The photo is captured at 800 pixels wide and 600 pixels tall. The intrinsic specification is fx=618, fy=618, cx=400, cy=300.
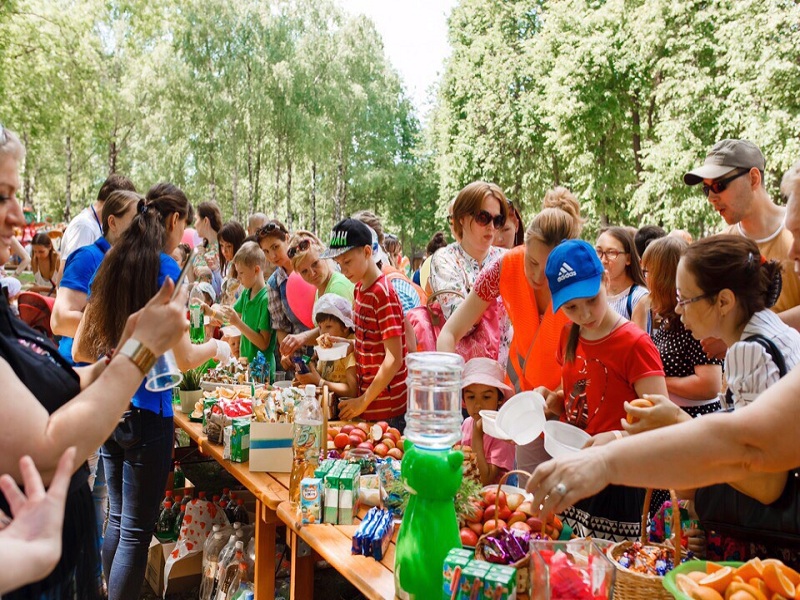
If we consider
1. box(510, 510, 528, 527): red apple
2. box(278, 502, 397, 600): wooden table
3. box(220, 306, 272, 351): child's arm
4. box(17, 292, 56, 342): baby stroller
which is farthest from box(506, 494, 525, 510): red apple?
box(17, 292, 56, 342): baby stroller

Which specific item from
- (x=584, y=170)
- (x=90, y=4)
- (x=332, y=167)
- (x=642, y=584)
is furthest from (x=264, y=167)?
(x=642, y=584)

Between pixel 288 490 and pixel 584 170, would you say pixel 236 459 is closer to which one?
pixel 288 490

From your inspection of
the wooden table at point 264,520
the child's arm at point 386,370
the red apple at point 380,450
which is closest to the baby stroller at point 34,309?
the wooden table at point 264,520

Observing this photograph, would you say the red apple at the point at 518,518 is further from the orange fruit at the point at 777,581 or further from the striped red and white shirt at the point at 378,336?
the striped red and white shirt at the point at 378,336

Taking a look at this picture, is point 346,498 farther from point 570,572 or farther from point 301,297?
point 301,297

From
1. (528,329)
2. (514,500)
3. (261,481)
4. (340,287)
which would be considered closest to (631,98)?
(340,287)

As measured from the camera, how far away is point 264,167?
27.0 meters

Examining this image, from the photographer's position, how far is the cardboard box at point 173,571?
3.44m

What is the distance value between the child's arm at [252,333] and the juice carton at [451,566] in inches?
123

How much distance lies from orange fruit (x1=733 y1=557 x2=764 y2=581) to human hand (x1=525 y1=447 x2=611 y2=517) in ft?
1.09

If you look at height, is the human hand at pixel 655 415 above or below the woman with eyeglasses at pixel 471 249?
below

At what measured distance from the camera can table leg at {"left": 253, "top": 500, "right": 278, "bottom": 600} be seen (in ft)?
8.58

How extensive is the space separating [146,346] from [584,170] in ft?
53.8

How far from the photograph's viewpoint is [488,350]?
312cm
